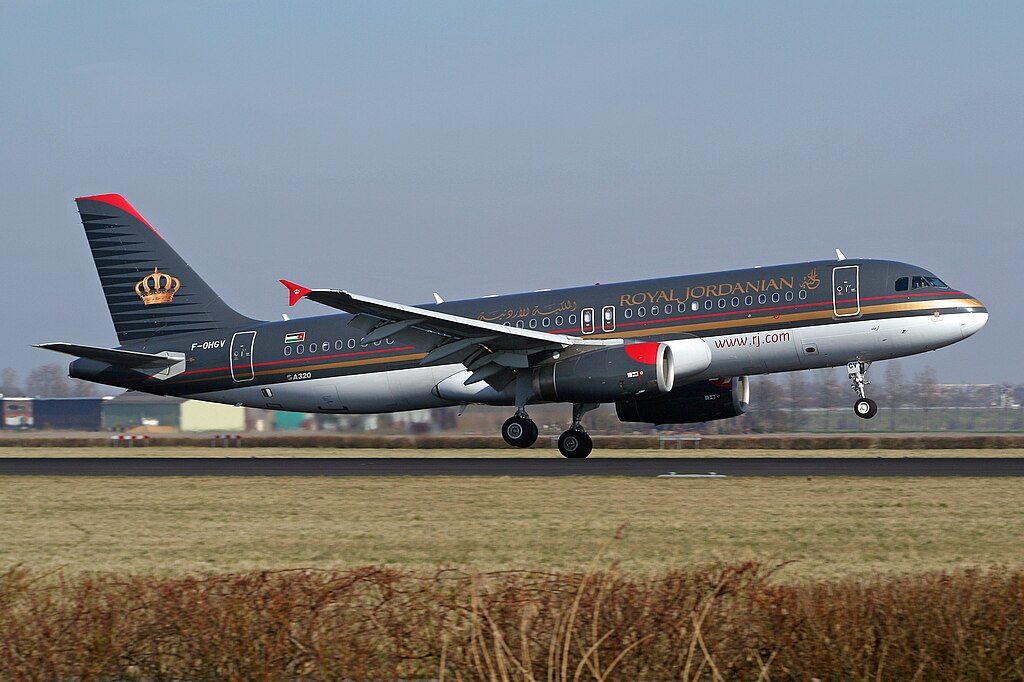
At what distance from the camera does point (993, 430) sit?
70.6 metres

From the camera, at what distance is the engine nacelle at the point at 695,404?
32.8 meters

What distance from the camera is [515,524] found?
15984 mm

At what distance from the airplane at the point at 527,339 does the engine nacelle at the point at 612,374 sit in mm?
41

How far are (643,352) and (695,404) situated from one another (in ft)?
14.8

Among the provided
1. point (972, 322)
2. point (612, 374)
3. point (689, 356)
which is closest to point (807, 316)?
point (689, 356)

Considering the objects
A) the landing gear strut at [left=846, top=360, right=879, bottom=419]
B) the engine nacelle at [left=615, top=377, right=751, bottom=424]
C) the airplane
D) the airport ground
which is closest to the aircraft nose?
the airplane

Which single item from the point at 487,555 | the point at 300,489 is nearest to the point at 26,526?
the point at 300,489

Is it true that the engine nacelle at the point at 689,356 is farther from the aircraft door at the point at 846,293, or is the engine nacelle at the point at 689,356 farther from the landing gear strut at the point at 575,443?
the aircraft door at the point at 846,293

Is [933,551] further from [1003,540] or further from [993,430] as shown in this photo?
[993,430]

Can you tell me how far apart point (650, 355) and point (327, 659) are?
2204 centimetres

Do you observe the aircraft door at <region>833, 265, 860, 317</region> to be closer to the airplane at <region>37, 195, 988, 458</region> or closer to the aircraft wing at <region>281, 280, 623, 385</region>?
the airplane at <region>37, 195, 988, 458</region>

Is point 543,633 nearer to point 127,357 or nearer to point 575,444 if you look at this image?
point 575,444

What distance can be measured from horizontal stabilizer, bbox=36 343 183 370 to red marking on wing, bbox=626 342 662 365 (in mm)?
14509

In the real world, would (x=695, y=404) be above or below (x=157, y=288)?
below
